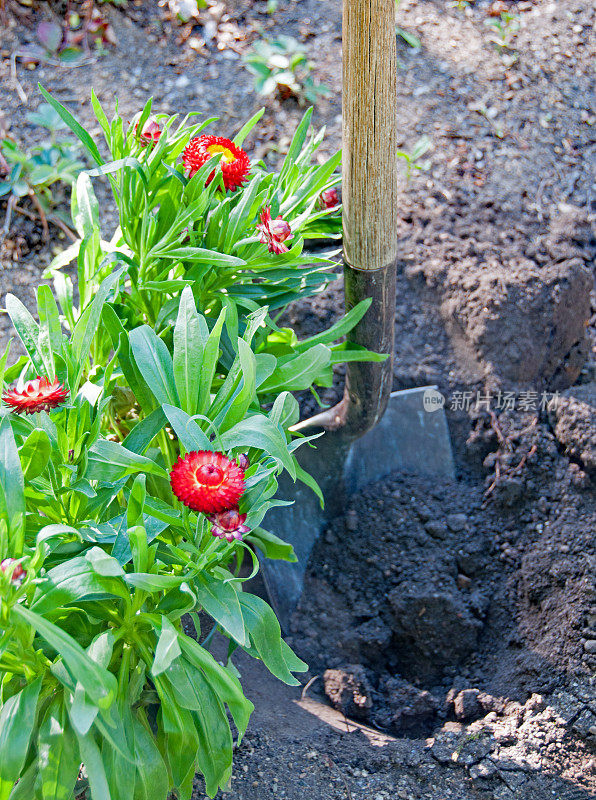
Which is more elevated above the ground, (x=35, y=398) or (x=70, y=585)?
(x=35, y=398)

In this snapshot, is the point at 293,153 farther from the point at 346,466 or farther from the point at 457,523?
the point at 457,523

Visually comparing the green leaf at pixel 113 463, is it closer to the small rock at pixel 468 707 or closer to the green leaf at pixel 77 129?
the green leaf at pixel 77 129

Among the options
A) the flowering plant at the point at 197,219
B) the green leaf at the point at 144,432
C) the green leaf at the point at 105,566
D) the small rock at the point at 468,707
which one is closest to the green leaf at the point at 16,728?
the green leaf at the point at 105,566

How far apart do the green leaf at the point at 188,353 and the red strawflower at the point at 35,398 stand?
0.68 ft

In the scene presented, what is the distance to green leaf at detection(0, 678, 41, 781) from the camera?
1036 millimetres

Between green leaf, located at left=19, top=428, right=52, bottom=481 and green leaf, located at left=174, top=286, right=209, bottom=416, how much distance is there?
0.80ft

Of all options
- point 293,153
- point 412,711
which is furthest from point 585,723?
point 293,153

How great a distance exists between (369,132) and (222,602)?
42.0 inches

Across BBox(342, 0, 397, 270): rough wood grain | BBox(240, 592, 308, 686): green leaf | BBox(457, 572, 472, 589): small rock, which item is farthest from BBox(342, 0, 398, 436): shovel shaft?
BBox(240, 592, 308, 686): green leaf

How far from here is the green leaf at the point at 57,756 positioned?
1109 millimetres

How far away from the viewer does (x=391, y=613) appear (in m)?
2.11

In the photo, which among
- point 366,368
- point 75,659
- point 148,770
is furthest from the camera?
point 366,368

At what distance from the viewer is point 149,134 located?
5.41ft

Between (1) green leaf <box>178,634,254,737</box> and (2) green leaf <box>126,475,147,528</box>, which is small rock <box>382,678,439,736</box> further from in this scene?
(2) green leaf <box>126,475,147,528</box>
